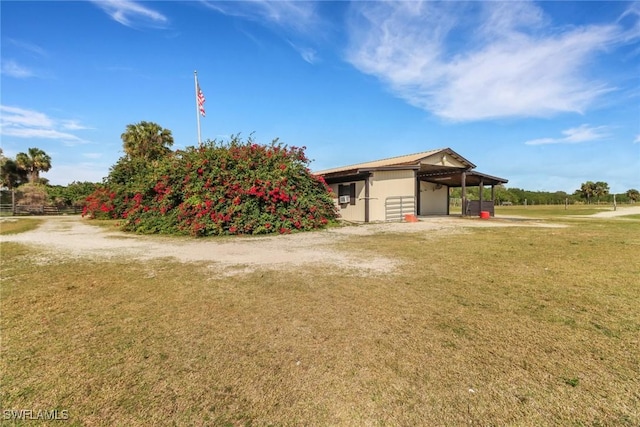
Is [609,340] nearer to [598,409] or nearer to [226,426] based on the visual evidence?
[598,409]

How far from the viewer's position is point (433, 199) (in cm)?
2309

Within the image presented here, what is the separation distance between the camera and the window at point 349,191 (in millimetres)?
17422

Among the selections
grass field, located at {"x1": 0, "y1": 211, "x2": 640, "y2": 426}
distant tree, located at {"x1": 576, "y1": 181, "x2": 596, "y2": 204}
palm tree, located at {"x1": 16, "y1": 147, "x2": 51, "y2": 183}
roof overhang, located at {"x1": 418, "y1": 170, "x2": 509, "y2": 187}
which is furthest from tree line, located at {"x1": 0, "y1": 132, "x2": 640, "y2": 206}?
grass field, located at {"x1": 0, "y1": 211, "x2": 640, "y2": 426}

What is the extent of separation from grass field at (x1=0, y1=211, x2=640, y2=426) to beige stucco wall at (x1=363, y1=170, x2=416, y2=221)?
11438 millimetres

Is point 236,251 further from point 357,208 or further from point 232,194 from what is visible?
point 357,208

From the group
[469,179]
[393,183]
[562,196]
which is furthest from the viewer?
[562,196]

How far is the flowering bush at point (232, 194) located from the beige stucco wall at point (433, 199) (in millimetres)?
11014

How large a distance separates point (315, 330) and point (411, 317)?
3.48 ft

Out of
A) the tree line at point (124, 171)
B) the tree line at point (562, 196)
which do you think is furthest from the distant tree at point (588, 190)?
the tree line at point (124, 171)

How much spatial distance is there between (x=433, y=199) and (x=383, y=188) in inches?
319

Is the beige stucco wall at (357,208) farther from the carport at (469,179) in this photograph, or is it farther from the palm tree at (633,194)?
the palm tree at (633,194)

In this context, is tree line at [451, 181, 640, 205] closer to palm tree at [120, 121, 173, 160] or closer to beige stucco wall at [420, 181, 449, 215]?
beige stucco wall at [420, 181, 449, 215]

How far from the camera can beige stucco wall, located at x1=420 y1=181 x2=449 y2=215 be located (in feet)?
73.4

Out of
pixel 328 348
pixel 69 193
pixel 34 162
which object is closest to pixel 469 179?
pixel 328 348
